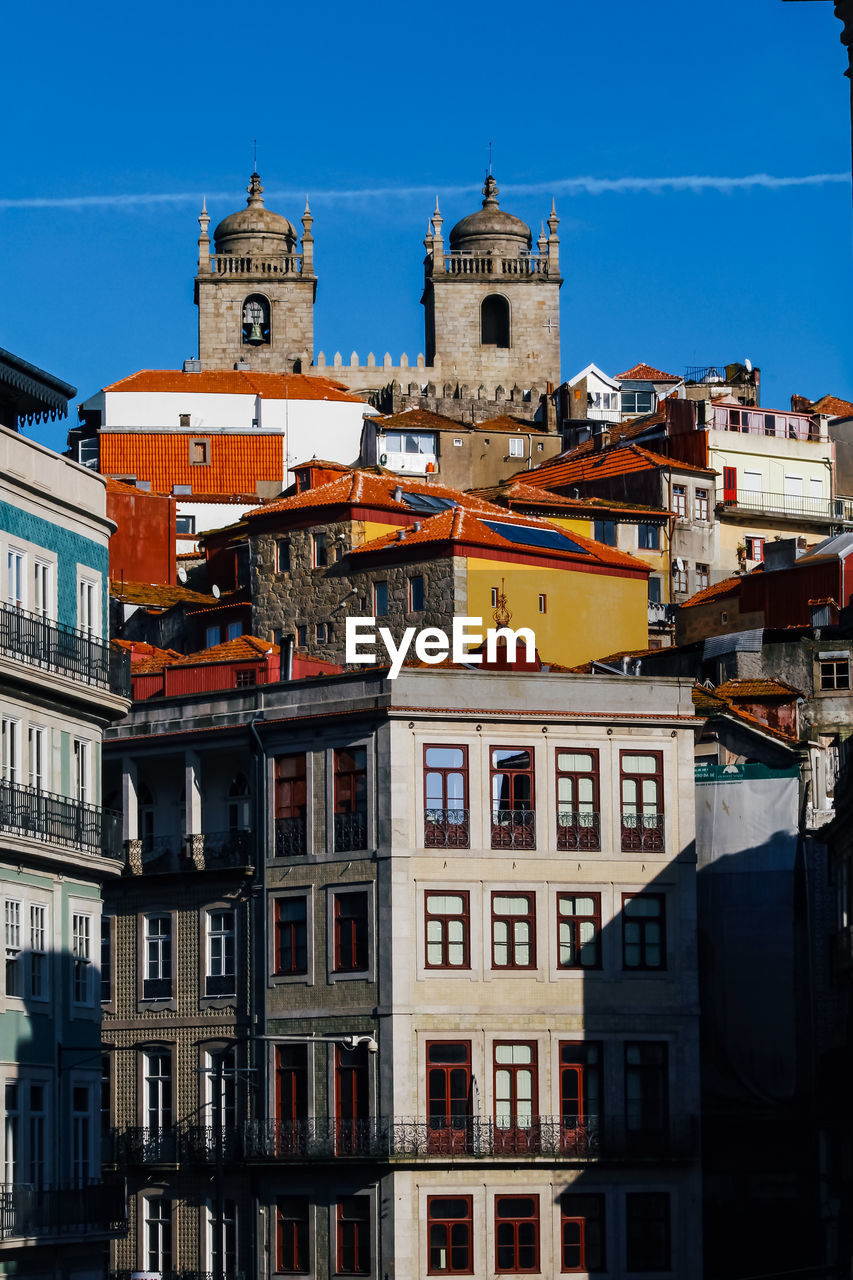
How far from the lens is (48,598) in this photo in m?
48.6

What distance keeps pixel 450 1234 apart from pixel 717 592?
108 ft

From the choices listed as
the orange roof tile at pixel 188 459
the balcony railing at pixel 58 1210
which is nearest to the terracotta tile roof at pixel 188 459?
the orange roof tile at pixel 188 459

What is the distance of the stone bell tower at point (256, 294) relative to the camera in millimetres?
155625

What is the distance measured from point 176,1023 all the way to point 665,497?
38867mm

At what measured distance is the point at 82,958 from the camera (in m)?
48.8

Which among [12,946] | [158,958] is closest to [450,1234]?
[158,958]

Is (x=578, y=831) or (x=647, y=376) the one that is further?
(x=647, y=376)

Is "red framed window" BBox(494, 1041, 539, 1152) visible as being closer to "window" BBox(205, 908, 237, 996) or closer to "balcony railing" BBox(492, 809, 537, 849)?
"balcony railing" BBox(492, 809, 537, 849)

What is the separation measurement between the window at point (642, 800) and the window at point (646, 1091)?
4.22m

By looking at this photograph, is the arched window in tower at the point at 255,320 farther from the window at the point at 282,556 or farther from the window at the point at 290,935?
the window at the point at 290,935

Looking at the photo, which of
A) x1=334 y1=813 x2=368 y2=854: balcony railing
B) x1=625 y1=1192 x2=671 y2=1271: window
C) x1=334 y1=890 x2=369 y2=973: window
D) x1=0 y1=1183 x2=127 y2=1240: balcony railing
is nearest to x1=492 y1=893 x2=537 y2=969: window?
x1=334 y1=890 x2=369 y2=973: window

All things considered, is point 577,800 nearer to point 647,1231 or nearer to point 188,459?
point 647,1231

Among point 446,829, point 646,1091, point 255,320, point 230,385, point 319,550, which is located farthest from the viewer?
point 255,320

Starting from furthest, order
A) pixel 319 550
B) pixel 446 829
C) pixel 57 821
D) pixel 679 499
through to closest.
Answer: pixel 679 499 → pixel 319 550 → pixel 446 829 → pixel 57 821
